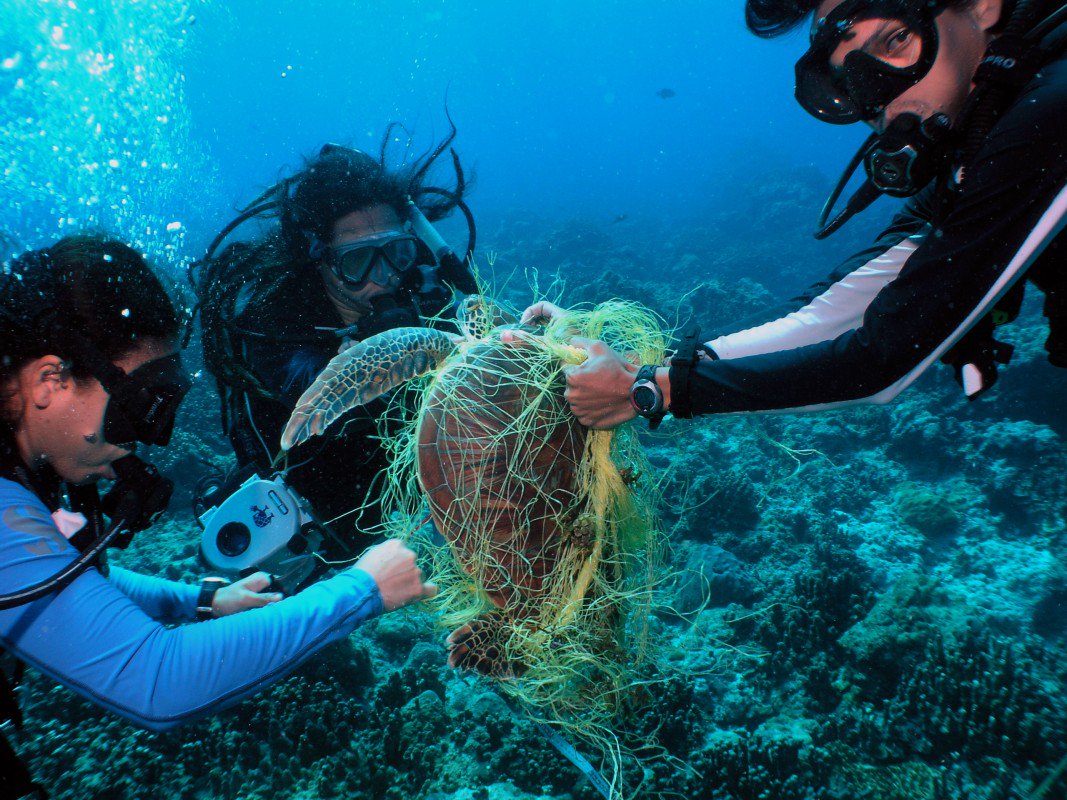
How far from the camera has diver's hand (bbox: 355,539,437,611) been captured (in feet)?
7.84

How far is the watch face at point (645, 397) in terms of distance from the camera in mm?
2203

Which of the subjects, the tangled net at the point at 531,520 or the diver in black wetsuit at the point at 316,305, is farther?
the diver in black wetsuit at the point at 316,305

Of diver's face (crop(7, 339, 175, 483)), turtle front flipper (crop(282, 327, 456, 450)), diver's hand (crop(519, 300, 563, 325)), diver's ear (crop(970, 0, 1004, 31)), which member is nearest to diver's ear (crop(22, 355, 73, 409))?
diver's face (crop(7, 339, 175, 483))

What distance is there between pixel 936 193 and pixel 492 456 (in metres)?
2.28

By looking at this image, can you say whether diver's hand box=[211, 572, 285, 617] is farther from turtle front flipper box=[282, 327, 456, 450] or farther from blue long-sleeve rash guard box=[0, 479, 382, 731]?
turtle front flipper box=[282, 327, 456, 450]

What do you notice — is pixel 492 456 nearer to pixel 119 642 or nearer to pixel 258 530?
pixel 119 642

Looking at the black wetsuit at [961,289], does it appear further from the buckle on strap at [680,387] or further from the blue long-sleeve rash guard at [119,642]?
the blue long-sleeve rash guard at [119,642]

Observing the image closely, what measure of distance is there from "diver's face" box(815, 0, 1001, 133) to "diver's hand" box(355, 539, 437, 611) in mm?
2999

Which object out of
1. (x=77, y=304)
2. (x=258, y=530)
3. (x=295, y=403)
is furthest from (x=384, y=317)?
(x=77, y=304)

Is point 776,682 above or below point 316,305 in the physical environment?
below

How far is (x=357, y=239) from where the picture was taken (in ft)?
12.1

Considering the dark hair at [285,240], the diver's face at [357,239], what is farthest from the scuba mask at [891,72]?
the dark hair at [285,240]

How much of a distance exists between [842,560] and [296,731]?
568 centimetres

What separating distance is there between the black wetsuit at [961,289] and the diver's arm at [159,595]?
320cm
